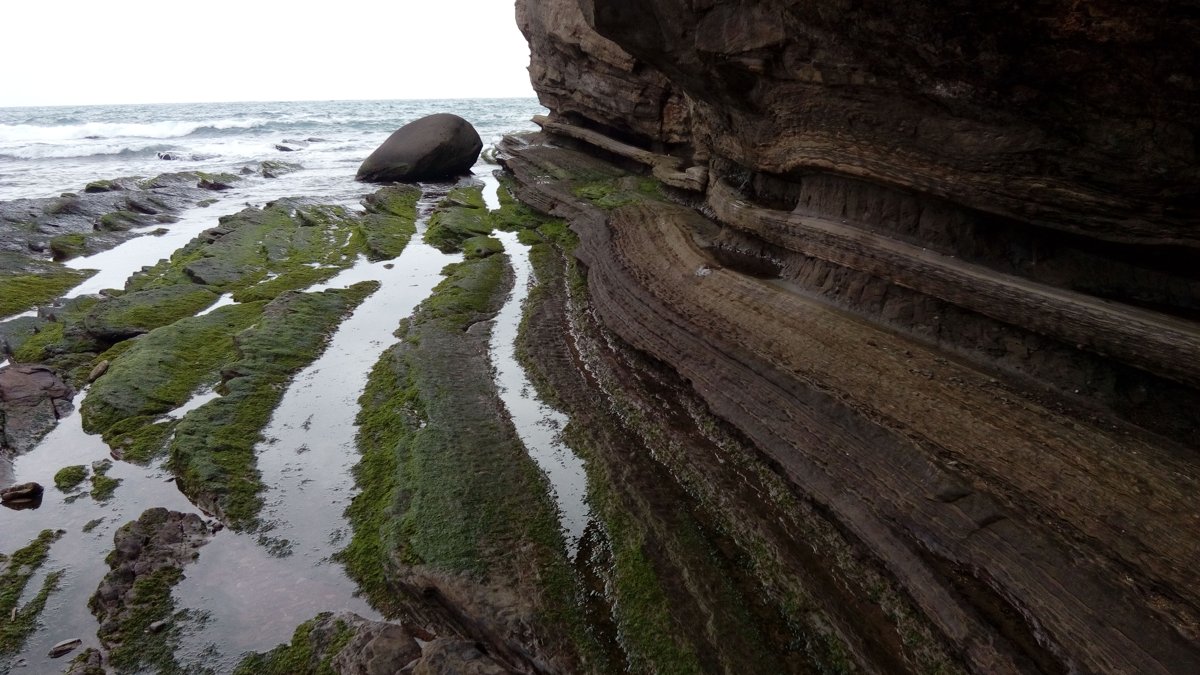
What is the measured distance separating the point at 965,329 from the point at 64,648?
326 inches

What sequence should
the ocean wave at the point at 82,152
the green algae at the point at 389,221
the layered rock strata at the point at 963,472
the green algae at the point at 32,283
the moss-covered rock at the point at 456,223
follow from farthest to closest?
the ocean wave at the point at 82,152, the moss-covered rock at the point at 456,223, the green algae at the point at 389,221, the green algae at the point at 32,283, the layered rock strata at the point at 963,472

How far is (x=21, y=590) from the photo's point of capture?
5.31m

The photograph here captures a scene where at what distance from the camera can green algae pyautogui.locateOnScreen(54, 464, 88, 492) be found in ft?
21.8

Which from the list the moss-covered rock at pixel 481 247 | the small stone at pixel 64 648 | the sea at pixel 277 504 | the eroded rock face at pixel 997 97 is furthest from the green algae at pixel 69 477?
the eroded rock face at pixel 997 97

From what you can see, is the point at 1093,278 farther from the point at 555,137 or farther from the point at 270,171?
the point at 270,171

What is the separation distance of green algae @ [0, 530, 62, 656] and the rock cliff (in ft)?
18.3

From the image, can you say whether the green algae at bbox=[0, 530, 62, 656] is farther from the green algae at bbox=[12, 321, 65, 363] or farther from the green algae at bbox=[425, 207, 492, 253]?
the green algae at bbox=[425, 207, 492, 253]

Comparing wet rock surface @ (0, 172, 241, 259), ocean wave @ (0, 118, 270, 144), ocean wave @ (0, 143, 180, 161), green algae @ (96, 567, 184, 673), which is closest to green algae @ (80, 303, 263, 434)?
green algae @ (96, 567, 184, 673)

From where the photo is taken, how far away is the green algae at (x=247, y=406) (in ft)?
21.2

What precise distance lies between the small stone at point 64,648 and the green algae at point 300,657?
51.5 inches

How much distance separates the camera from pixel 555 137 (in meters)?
23.3

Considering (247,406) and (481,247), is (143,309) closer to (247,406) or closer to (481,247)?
(247,406)

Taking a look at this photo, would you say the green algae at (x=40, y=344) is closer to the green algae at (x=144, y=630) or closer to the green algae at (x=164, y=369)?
the green algae at (x=164, y=369)

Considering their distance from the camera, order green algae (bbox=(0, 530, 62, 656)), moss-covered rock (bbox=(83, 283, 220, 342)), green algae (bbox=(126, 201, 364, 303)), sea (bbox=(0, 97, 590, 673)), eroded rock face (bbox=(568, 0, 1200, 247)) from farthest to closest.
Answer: green algae (bbox=(126, 201, 364, 303))
moss-covered rock (bbox=(83, 283, 220, 342))
sea (bbox=(0, 97, 590, 673))
green algae (bbox=(0, 530, 62, 656))
eroded rock face (bbox=(568, 0, 1200, 247))
